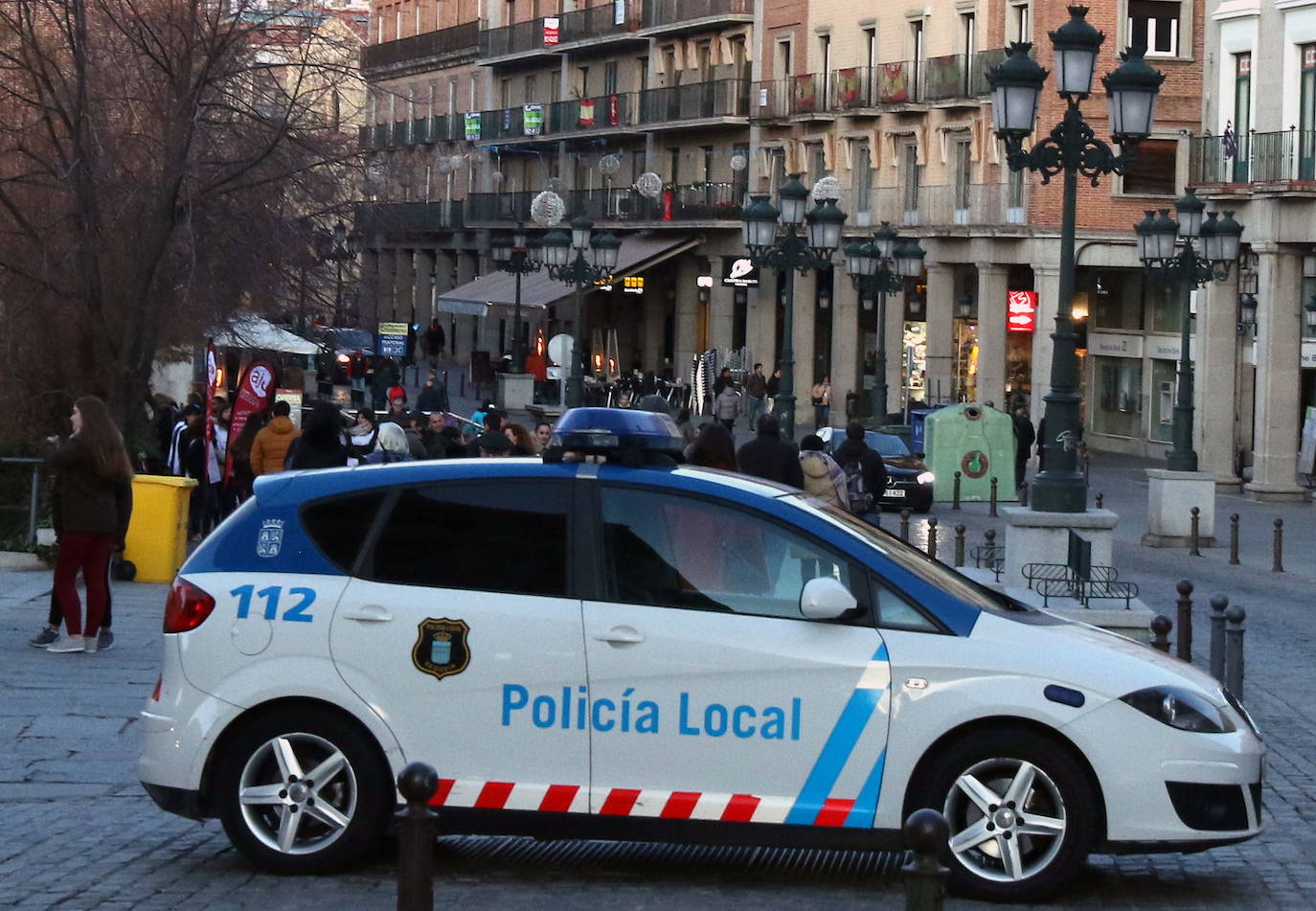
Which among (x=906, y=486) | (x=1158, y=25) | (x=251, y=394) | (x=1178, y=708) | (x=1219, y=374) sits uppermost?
(x=1158, y=25)

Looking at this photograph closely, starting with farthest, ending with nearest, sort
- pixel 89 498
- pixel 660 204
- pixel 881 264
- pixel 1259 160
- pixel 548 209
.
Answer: pixel 660 204, pixel 548 209, pixel 881 264, pixel 1259 160, pixel 89 498

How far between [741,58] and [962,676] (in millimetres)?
59097

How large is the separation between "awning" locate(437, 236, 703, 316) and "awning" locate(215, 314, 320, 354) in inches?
755

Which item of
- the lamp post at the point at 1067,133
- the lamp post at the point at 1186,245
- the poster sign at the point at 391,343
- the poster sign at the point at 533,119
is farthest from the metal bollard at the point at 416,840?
the poster sign at the point at 533,119

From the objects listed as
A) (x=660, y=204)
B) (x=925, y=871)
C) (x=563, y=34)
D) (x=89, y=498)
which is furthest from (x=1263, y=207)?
(x=563, y=34)

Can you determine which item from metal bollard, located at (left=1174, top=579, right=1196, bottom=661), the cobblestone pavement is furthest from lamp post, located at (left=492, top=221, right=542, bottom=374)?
the cobblestone pavement

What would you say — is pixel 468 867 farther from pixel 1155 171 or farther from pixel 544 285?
pixel 544 285

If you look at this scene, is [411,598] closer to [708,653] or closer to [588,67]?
[708,653]

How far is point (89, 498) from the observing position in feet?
45.2

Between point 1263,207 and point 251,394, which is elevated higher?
point 1263,207

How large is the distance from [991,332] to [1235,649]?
4061 cm

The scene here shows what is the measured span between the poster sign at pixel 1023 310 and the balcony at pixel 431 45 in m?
33.2

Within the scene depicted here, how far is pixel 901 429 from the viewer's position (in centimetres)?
3931

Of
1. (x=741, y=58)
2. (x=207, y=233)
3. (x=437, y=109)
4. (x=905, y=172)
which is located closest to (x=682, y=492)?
(x=207, y=233)
